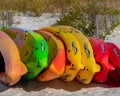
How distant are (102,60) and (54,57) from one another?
2.86 feet

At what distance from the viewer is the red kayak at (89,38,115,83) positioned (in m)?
6.55

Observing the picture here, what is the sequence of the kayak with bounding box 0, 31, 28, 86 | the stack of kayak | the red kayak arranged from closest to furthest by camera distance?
the kayak with bounding box 0, 31, 28, 86 → the stack of kayak → the red kayak

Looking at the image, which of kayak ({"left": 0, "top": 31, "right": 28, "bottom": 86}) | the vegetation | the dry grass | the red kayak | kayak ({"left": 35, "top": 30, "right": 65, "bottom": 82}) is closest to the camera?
kayak ({"left": 0, "top": 31, "right": 28, "bottom": 86})

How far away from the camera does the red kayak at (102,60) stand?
21.5 ft

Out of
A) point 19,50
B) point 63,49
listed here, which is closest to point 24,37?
point 19,50

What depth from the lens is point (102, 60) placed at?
6547mm

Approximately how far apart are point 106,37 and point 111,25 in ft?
3.26

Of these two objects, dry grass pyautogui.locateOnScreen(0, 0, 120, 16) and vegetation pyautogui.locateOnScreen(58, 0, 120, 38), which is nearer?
vegetation pyautogui.locateOnScreen(58, 0, 120, 38)

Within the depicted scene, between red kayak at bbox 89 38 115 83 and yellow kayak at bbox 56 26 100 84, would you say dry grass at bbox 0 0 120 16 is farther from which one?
yellow kayak at bbox 56 26 100 84

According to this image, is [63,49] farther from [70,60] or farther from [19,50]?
[19,50]

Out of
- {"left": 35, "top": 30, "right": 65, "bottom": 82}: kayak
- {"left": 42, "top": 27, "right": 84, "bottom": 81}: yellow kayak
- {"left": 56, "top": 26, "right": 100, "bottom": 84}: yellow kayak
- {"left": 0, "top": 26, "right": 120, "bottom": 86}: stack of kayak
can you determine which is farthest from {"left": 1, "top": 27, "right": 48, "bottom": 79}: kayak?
{"left": 56, "top": 26, "right": 100, "bottom": 84}: yellow kayak

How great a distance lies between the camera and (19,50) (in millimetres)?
6348

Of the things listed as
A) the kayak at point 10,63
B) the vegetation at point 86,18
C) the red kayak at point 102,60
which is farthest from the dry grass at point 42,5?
the kayak at point 10,63

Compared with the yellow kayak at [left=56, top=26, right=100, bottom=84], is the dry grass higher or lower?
higher
